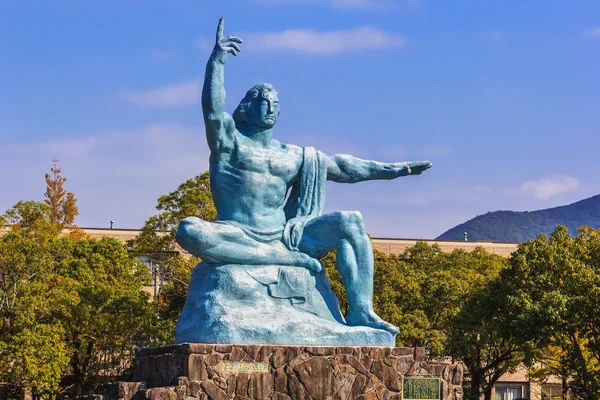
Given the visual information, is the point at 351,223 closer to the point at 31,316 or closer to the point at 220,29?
the point at 220,29

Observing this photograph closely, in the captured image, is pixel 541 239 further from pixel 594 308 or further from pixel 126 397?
pixel 126 397

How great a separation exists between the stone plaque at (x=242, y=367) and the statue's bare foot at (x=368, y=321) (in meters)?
1.46

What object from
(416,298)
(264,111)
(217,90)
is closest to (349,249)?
(264,111)

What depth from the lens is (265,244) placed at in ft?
45.1

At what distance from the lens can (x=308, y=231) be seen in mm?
13969

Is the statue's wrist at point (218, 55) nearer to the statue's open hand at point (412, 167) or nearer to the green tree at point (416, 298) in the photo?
the statue's open hand at point (412, 167)

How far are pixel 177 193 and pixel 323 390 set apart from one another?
16967 mm

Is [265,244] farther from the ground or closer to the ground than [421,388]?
farther from the ground

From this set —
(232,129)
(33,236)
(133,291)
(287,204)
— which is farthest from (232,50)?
(33,236)

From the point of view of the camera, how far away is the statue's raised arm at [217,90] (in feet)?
44.7

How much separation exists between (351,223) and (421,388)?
2170 millimetres

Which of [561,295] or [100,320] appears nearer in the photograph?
[561,295]

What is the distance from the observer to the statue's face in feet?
46.6

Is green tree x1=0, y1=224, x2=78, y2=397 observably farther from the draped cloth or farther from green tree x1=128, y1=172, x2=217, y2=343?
the draped cloth
